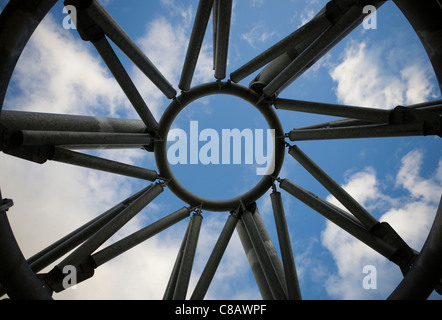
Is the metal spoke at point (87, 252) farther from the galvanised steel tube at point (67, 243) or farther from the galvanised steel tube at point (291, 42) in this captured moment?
the galvanised steel tube at point (291, 42)

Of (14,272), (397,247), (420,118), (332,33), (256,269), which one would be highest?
(332,33)

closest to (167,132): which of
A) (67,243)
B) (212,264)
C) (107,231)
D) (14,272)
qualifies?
(107,231)

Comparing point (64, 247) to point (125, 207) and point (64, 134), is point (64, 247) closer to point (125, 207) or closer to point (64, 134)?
point (125, 207)

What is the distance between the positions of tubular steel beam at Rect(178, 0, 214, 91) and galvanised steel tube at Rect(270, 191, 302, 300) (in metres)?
7.22

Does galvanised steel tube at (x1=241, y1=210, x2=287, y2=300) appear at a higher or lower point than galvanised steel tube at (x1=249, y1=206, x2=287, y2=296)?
lower

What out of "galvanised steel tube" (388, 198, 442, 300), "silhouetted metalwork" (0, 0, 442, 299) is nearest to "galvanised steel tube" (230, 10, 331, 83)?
"silhouetted metalwork" (0, 0, 442, 299)

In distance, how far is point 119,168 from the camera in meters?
18.1

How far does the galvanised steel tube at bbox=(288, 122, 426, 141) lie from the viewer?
A: 14.6m

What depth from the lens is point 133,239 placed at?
17516mm

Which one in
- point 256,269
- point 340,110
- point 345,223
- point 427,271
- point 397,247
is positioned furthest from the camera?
point 256,269

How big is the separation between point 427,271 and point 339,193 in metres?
5.99

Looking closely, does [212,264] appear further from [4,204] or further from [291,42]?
[291,42]

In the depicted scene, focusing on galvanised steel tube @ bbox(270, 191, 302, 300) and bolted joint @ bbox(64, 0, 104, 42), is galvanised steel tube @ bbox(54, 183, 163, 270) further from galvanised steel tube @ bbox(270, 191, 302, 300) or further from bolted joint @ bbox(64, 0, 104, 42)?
bolted joint @ bbox(64, 0, 104, 42)
